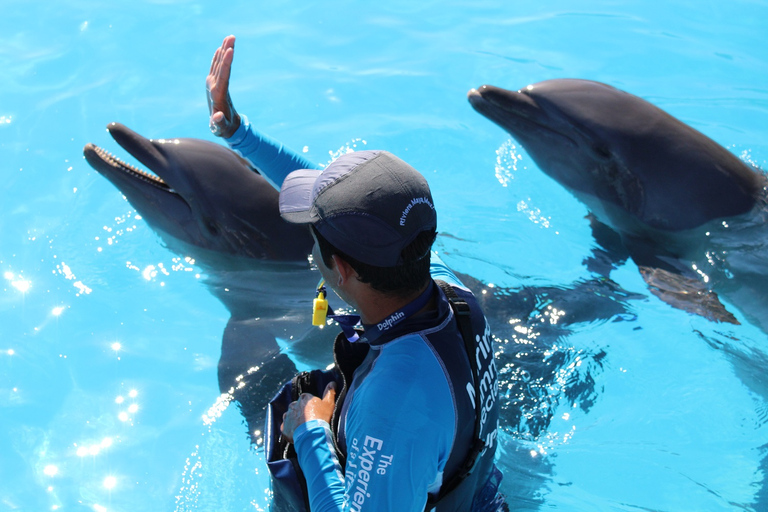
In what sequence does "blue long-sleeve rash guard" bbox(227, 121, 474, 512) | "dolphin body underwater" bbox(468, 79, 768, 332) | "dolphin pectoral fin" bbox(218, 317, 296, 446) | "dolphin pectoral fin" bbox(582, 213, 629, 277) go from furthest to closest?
"dolphin pectoral fin" bbox(582, 213, 629, 277), "dolphin body underwater" bbox(468, 79, 768, 332), "dolphin pectoral fin" bbox(218, 317, 296, 446), "blue long-sleeve rash guard" bbox(227, 121, 474, 512)

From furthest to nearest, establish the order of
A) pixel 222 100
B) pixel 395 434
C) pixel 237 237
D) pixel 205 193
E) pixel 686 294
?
pixel 686 294, pixel 237 237, pixel 205 193, pixel 222 100, pixel 395 434

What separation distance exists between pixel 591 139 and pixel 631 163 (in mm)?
374

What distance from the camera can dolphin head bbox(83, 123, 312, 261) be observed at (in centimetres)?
485

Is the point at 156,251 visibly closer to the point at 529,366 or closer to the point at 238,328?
the point at 238,328

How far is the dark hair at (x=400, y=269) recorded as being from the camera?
235cm

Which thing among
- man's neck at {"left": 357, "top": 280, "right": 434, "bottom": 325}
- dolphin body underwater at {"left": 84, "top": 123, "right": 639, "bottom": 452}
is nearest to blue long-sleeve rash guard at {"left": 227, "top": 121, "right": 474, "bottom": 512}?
man's neck at {"left": 357, "top": 280, "right": 434, "bottom": 325}

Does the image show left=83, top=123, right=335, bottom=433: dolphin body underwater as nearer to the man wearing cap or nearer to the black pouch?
the black pouch

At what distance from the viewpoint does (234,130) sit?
400cm

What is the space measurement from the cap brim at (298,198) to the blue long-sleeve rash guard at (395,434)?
0.54 metres

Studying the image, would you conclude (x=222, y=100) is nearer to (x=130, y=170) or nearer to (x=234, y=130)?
(x=234, y=130)

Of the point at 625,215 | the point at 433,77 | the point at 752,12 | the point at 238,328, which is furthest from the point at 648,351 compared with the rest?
the point at 752,12

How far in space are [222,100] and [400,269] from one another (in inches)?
80.8

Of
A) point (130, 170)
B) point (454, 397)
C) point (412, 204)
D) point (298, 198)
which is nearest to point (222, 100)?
point (130, 170)

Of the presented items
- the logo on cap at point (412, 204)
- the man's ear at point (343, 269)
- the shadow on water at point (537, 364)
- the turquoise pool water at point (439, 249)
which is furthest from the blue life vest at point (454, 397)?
the turquoise pool water at point (439, 249)
